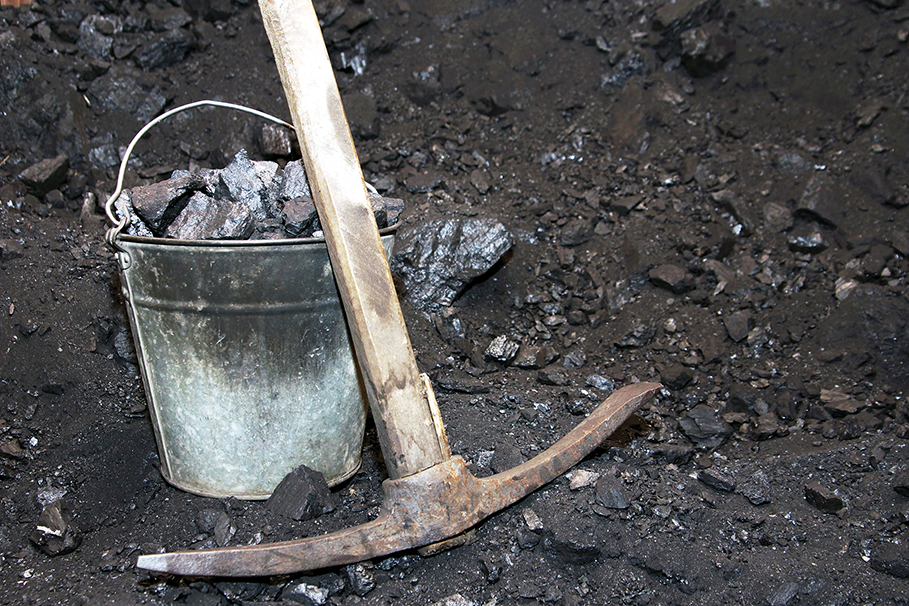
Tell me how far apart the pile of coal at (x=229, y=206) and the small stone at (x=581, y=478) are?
1.03 metres

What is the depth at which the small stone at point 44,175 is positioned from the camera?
317 cm


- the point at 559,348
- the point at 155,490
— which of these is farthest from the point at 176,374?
the point at 559,348

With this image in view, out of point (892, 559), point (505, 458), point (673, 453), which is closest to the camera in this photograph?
point (892, 559)

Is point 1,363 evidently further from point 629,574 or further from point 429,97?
point 429,97

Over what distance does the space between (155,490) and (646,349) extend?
7.29 feet

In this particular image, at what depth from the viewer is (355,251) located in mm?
1825

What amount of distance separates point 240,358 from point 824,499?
1.95m

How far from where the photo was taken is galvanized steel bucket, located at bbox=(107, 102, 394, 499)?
1913 mm

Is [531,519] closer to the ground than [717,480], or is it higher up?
higher up

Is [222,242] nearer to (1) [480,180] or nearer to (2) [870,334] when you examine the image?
(1) [480,180]

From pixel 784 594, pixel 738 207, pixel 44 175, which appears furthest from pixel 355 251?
pixel 738 207

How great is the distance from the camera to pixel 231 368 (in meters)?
2.00

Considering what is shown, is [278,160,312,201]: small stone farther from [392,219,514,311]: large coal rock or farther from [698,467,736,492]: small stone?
[698,467,736,492]: small stone

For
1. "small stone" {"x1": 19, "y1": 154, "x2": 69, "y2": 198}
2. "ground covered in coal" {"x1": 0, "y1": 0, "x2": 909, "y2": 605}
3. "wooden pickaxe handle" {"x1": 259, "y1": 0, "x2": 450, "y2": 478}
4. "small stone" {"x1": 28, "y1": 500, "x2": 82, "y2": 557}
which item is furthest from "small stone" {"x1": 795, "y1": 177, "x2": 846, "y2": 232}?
"small stone" {"x1": 19, "y1": 154, "x2": 69, "y2": 198}
